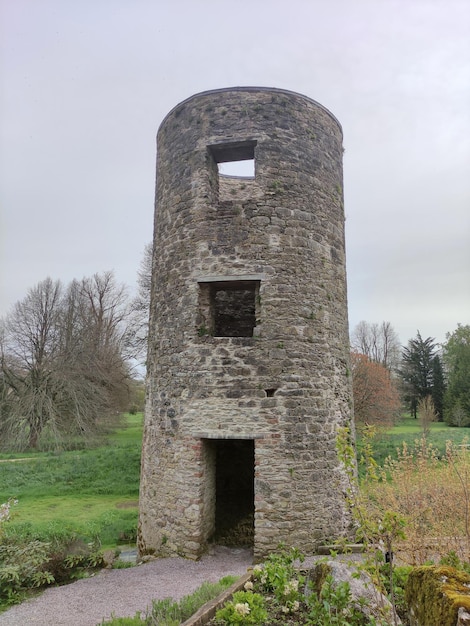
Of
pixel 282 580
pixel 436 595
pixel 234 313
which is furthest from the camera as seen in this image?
pixel 234 313

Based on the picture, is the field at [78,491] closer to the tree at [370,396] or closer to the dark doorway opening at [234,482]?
the tree at [370,396]

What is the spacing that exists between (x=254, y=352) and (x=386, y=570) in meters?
3.42

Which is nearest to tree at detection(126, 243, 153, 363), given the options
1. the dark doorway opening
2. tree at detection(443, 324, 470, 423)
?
the dark doorway opening

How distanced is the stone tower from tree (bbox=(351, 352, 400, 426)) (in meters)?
10.1

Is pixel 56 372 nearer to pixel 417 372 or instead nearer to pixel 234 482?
pixel 234 482

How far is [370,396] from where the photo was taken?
17.8m

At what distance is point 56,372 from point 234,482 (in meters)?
15.1

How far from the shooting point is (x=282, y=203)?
7520mm

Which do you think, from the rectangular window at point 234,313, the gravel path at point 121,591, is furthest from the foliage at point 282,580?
the rectangular window at point 234,313

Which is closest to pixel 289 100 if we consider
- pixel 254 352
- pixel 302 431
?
pixel 254 352

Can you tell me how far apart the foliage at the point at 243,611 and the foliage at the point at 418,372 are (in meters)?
36.9

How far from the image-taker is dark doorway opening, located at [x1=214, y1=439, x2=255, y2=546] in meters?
9.00

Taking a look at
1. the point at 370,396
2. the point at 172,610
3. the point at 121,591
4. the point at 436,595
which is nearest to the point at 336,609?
the point at 436,595

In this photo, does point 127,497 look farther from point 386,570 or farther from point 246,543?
point 386,570
